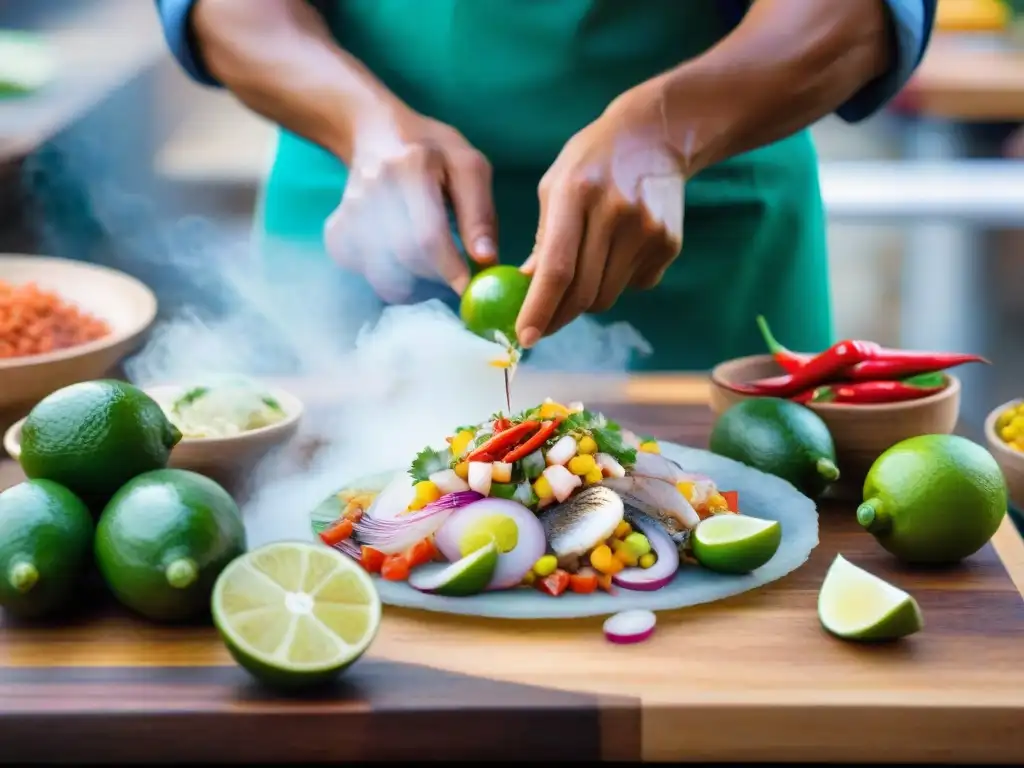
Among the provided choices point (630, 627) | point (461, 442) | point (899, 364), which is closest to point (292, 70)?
point (461, 442)

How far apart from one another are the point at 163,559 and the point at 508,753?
1.33ft

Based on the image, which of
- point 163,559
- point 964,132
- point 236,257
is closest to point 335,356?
point 236,257

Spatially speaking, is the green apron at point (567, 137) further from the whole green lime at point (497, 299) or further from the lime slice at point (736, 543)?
the lime slice at point (736, 543)

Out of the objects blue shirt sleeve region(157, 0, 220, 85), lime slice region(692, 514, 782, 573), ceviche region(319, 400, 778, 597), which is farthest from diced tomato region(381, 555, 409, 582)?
blue shirt sleeve region(157, 0, 220, 85)

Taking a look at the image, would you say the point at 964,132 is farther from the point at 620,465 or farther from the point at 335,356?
the point at 620,465

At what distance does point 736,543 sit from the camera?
1467 mm

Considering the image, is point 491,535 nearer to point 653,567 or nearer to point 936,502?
point 653,567

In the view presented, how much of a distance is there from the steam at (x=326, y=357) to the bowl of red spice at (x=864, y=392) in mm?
389

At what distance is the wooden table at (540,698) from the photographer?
124cm

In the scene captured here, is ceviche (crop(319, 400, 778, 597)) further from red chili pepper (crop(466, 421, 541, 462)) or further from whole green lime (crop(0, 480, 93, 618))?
whole green lime (crop(0, 480, 93, 618))

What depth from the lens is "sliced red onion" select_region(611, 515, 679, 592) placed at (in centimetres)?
146

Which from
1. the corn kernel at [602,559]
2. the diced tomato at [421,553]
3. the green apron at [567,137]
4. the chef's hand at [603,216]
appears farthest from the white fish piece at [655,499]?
the green apron at [567,137]

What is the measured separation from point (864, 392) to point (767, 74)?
51 centimetres

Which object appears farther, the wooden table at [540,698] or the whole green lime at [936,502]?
the whole green lime at [936,502]
